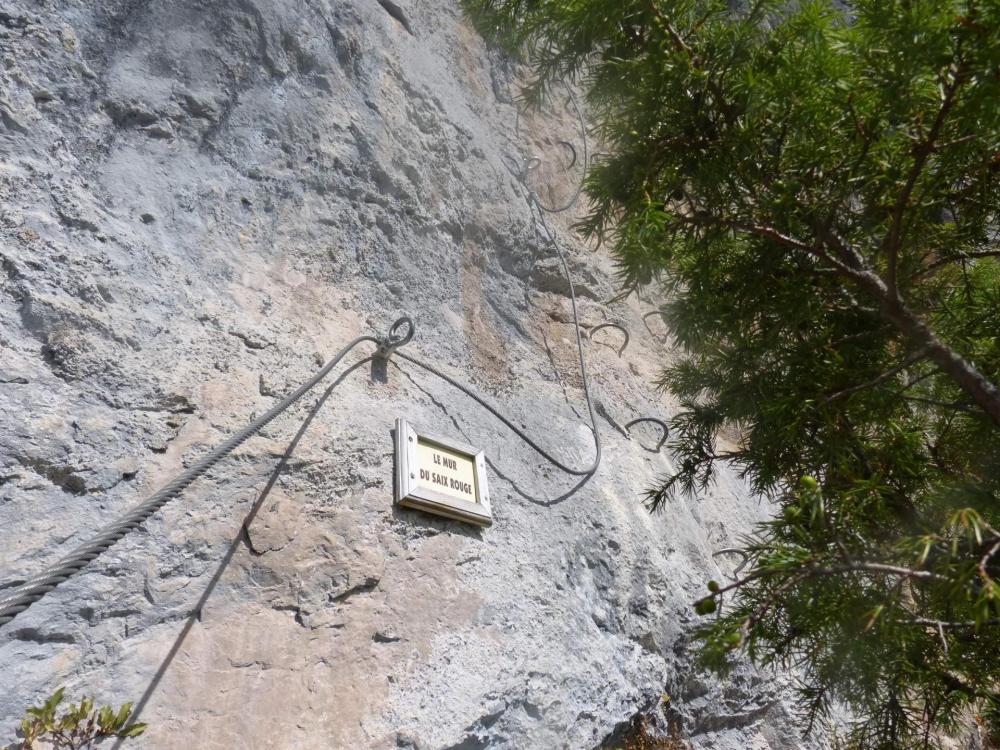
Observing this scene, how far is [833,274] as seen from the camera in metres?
1.68

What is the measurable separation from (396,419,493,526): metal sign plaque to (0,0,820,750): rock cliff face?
62mm

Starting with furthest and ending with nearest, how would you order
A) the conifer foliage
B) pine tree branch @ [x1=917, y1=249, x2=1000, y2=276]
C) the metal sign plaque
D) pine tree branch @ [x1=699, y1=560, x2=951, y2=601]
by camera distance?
the metal sign plaque → pine tree branch @ [x1=917, y1=249, x2=1000, y2=276] → the conifer foliage → pine tree branch @ [x1=699, y1=560, x2=951, y2=601]

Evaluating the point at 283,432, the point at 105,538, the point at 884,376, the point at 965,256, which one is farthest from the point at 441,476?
the point at 965,256

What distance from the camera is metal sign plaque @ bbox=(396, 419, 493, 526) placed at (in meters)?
2.26

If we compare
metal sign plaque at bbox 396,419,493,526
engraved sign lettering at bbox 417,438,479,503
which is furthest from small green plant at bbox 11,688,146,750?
engraved sign lettering at bbox 417,438,479,503

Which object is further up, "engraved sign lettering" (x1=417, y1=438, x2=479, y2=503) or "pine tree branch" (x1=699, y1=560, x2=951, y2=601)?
"engraved sign lettering" (x1=417, y1=438, x2=479, y2=503)

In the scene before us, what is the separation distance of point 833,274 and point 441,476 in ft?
4.65

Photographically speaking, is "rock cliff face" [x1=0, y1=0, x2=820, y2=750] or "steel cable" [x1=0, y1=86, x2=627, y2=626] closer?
"steel cable" [x1=0, y1=86, x2=627, y2=626]

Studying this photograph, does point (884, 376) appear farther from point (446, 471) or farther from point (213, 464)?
point (213, 464)

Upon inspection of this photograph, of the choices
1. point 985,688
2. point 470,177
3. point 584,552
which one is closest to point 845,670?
point 985,688

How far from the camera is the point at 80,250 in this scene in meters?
2.04

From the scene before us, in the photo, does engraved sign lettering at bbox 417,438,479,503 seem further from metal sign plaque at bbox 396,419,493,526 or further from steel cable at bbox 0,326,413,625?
steel cable at bbox 0,326,413,625

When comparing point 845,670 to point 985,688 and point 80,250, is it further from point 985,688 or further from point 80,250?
point 80,250

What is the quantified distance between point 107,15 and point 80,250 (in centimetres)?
116
